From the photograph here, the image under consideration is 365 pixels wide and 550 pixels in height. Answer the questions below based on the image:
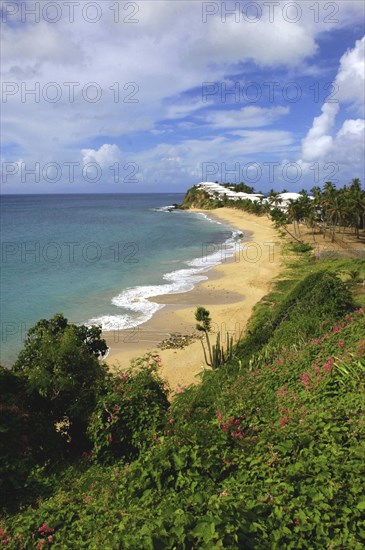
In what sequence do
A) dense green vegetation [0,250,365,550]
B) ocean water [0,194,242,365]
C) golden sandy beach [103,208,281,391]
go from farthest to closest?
1. ocean water [0,194,242,365]
2. golden sandy beach [103,208,281,391]
3. dense green vegetation [0,250,365,550]

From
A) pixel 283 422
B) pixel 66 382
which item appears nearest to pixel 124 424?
pixel 66 382

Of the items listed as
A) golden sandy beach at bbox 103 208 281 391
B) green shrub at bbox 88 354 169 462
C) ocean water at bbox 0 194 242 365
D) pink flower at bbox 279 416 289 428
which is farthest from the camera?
ocean water at bbox 0 194 242 365

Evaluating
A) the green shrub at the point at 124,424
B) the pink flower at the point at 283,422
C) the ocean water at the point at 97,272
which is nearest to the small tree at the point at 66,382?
the green shrub at the point at 124,424

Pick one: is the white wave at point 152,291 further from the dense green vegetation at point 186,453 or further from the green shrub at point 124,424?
the green shrub at point 124,424

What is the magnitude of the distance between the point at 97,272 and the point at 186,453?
137 ft

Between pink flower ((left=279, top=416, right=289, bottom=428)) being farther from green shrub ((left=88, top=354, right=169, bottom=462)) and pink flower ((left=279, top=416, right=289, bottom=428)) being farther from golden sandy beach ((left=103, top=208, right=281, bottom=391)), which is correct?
golden sandy beach ((left=103, top=208, right=281, bottom=391))

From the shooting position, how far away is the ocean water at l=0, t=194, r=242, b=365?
32.2 m

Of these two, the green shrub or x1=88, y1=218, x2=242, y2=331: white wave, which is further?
x1=88, y1=218, x2=242, y2=331: white wave

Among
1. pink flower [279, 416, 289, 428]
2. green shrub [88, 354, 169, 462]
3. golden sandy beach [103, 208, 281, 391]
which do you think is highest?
pink flower [279, 416, 289, 428]

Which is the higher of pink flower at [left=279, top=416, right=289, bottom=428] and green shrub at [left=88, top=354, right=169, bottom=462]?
pink flower at [left=279, top=416, right=289, bottom=428]

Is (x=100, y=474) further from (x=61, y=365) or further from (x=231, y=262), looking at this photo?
(x=231, y=262)

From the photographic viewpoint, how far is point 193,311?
31.9m

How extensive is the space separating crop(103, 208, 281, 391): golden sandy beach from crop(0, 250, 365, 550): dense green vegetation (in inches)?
178

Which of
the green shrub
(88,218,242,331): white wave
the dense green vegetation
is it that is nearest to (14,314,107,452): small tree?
the dense green vegetation
